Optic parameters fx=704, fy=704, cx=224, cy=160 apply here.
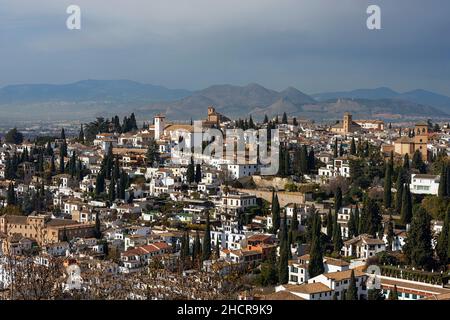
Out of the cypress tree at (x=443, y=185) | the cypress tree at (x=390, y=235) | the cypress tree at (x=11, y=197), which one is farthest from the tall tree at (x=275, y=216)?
the cypress tree at (x=11, y=197)

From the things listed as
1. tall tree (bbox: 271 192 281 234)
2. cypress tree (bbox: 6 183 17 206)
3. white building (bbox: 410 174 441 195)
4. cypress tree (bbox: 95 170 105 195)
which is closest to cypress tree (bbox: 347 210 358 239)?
tall tree (bbox: 271 192 281 234)

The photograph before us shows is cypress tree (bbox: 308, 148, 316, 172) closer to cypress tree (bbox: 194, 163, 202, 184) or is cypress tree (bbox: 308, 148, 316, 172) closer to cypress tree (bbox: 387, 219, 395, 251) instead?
cypress tree (bbox: 194, 163, 202, 184)

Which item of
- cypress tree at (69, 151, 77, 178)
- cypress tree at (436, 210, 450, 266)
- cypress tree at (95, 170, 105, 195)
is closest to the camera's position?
cypress tree at (436, 210, 450, 266)

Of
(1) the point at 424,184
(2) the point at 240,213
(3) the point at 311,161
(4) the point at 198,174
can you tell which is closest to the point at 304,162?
(3) the point at 311,161

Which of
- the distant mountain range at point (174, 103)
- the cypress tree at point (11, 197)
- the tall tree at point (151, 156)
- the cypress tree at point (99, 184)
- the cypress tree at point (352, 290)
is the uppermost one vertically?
Answer: the distant mountain range at point (174, 103)

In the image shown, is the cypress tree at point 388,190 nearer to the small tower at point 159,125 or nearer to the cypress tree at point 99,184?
the cypress tree at point 99,184

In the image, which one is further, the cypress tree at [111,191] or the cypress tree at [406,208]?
the cypress tree at [111,191]
